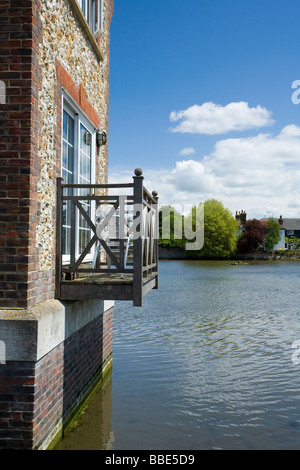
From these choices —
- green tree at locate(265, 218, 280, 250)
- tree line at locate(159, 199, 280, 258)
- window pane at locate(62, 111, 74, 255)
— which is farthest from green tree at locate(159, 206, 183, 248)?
window pane at locate(62, 111, 74, 255)

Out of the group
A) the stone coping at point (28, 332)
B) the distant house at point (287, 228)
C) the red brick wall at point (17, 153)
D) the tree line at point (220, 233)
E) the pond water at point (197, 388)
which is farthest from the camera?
the distant house at point (287, 228)

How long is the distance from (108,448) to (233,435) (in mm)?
1711

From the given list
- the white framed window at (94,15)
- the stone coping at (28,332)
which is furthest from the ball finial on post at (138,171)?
the white framed window at (94,15)

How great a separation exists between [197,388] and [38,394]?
415cm

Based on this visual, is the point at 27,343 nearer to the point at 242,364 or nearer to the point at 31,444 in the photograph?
the point at 31,444

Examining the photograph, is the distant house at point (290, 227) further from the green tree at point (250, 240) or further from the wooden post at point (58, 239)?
the wooden post at point (58, 239)

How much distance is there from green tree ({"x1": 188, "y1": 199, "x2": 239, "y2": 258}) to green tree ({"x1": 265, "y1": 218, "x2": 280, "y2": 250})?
35.4ft

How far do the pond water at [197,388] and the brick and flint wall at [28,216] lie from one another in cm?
121

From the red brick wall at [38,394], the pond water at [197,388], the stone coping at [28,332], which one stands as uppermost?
the stone coping at [28,332]

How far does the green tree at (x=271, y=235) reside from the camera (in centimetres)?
8900

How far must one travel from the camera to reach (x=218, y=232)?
78000 mm

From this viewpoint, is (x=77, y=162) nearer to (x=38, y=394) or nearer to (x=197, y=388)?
(x=38, y=394)

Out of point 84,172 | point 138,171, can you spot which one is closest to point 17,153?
point 138,171
